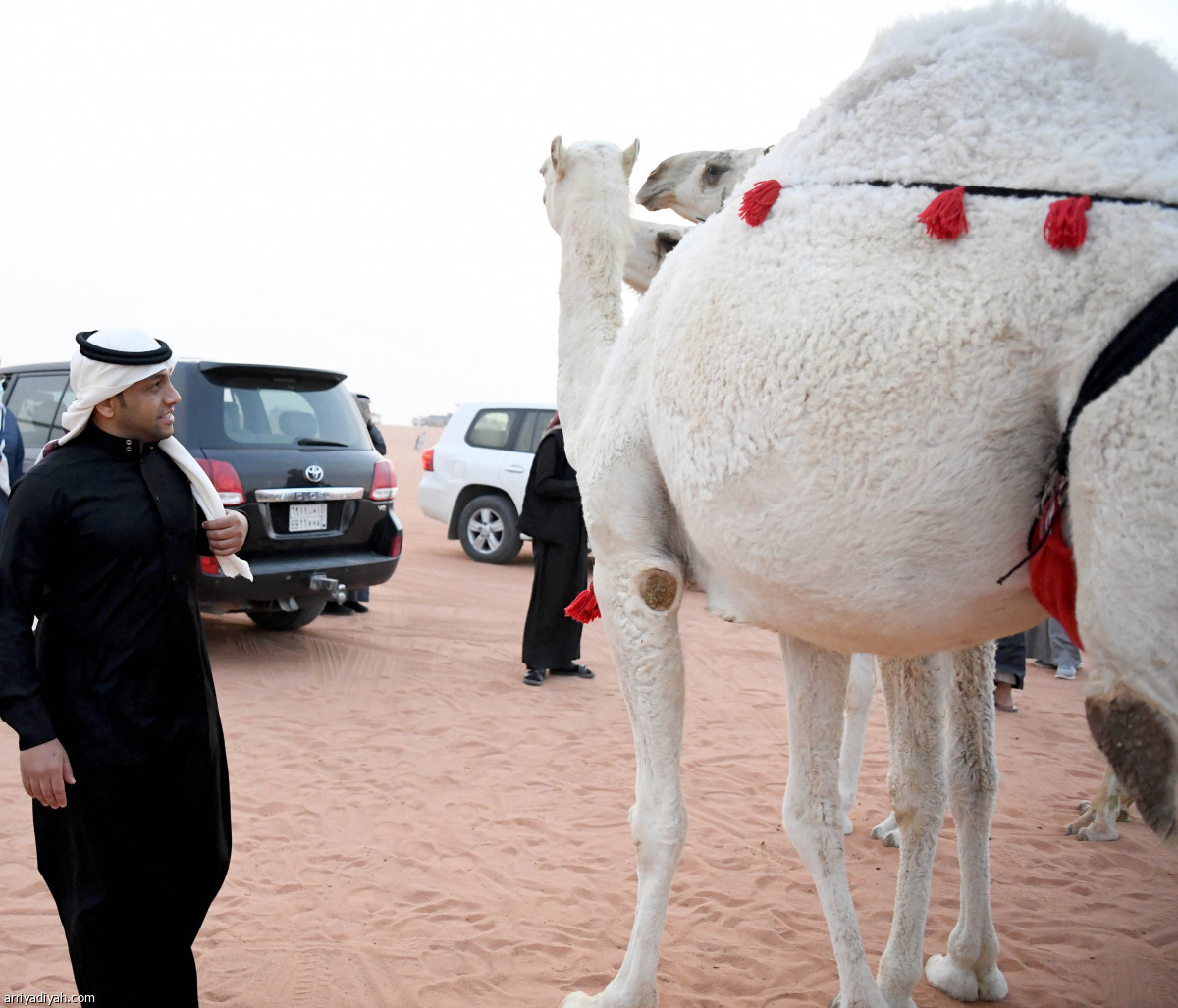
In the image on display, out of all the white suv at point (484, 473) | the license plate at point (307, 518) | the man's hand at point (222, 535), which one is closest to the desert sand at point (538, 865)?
the license plate at point (307, 518)

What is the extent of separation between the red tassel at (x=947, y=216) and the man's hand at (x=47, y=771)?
2.40 m

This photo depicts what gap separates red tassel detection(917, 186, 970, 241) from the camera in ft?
6.14

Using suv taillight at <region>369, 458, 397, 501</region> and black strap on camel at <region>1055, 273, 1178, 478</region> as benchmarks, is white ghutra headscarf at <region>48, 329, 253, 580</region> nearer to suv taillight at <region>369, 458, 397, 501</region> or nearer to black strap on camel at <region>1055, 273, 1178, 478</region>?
Answer: black strap on camel at <region>1055, 273, 1178, 478</region>

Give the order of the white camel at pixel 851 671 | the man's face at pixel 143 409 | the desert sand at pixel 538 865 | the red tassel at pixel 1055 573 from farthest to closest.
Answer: the white camel at pixel 851 671, the desert sand at pixel 538 865, the man's face at pixel 143 409, the red tassel at pixel 1055 573

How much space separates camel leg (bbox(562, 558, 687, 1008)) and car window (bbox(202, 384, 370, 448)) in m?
4.96

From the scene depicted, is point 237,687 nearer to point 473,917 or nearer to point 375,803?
point 375,803

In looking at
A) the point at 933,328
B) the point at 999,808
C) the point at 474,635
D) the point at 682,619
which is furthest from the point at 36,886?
the point at 682,619

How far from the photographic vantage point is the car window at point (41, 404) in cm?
832

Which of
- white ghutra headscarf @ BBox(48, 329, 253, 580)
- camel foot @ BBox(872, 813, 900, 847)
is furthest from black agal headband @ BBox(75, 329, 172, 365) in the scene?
camel foot @ BBox(872, 813, 900, 847)

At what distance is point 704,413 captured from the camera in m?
2.27

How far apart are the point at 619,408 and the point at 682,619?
843 cm

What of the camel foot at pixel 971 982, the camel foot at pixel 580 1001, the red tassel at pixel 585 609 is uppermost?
the red tassel at pixel 585 609

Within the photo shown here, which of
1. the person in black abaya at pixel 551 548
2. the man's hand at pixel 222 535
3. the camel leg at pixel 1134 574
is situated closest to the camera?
the camel leg at pixel 1134 574

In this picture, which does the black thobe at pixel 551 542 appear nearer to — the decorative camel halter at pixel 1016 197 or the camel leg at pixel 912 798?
the camel leg at pixel 912 798
